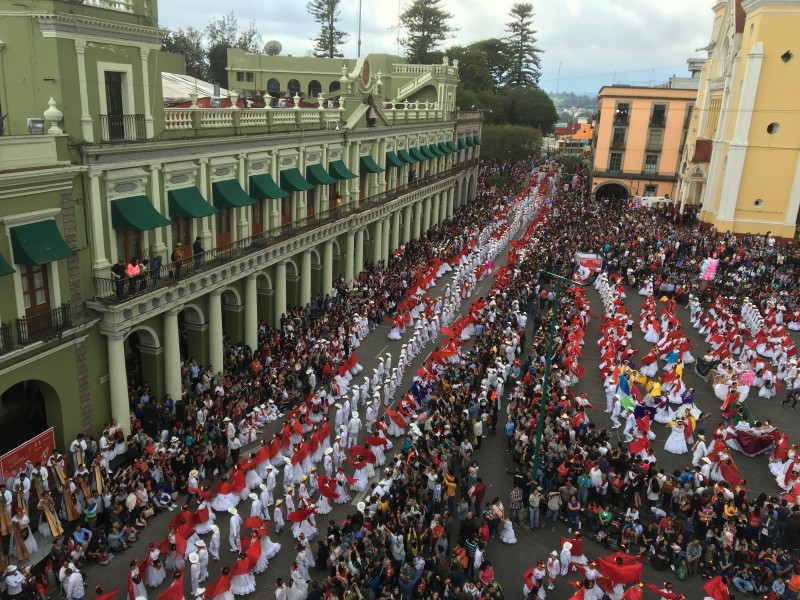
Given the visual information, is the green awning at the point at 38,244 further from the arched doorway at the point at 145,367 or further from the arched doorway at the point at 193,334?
the arched doorway at the point at 193,334

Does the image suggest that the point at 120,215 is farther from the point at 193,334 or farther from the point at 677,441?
the point at 677,441

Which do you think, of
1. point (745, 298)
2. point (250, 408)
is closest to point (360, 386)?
point (250, 408)

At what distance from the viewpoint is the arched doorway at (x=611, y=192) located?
234 feet

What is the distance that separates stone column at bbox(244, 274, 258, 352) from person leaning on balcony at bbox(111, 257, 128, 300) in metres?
7.87

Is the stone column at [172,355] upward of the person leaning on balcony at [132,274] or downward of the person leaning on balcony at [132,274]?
downward

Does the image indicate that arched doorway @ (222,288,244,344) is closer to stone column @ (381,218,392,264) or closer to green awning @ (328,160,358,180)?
green awning @ (328,160,358,180)

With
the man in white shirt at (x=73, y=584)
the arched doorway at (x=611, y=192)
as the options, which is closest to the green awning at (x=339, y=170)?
the man in white shirt at (x=73, y=584)

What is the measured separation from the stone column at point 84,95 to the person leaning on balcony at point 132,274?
3.73m

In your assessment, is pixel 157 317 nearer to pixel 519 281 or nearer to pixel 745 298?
pixel 519 281

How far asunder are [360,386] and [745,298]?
866 inches

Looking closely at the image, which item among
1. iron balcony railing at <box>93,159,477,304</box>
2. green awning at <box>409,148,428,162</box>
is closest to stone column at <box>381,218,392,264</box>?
iron balcony railing at <box>93,159,477,304</box>

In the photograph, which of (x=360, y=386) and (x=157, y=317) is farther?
(x=360, y=386)

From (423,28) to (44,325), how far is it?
8294 centimetres

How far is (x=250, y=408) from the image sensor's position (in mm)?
23516
